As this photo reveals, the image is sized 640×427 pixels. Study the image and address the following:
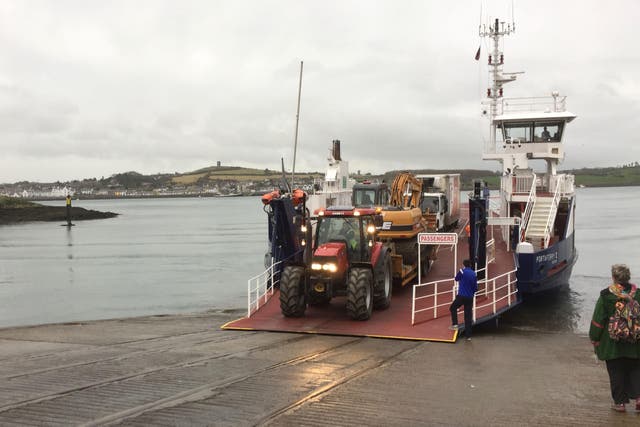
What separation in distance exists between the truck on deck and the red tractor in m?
8.29

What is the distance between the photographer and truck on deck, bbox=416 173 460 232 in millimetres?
22298

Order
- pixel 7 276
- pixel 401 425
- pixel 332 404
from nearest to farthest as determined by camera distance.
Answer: pixel 401 425, pixel 332 404, pixel 7 276

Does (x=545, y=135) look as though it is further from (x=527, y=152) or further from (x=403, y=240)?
(x=403, y=240)

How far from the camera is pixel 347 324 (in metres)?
11.9

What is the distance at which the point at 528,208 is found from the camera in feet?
62.1

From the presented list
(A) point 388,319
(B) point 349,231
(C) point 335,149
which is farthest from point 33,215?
(A) point 388,319

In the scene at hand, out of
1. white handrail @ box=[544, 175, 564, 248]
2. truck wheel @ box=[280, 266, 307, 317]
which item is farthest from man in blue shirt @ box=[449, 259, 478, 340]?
white handrail @ box=[544, 175, 564, 248]

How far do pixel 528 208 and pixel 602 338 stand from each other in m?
13.6

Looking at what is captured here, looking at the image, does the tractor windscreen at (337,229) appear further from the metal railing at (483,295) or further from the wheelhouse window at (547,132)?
the wheelhouse window at (547,132)

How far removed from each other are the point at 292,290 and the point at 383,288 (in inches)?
84.3

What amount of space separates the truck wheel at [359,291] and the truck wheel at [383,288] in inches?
31.1

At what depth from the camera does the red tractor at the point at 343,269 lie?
1179cm

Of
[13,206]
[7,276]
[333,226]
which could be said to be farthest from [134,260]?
[13,206]

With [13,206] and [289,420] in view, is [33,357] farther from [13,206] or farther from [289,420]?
[13,206]
